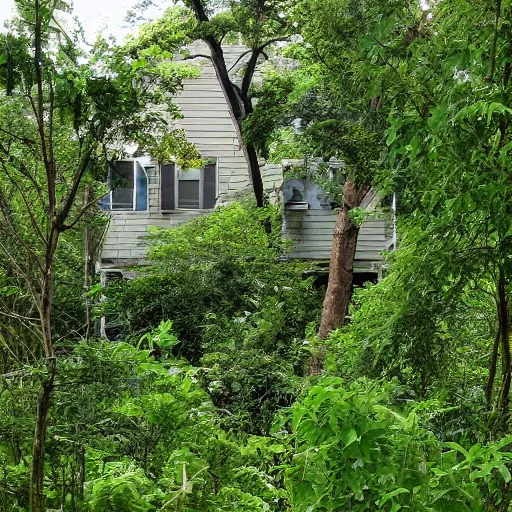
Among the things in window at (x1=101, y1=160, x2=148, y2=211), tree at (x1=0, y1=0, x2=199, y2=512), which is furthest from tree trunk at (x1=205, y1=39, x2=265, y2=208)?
tree at (x1=0, y1=0, x2=199, y2=512)

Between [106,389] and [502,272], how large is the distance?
1517 millimetres

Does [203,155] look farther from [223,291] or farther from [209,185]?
[223,291]

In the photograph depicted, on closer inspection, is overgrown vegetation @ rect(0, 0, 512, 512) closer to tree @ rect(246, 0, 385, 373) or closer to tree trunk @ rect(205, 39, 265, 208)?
tree @ rect(246, 0, 385, 373)

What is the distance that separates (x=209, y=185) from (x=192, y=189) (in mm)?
271

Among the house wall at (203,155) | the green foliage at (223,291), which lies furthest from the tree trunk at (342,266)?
the house wall at (203,155)

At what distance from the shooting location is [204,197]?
12.0 m

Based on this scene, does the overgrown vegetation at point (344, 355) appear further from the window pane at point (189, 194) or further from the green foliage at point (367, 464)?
the window pane at point (189, 194)

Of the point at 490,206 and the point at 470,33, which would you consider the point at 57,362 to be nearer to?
the point at 490,206

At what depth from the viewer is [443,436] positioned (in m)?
3.15

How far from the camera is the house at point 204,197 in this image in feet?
39.1

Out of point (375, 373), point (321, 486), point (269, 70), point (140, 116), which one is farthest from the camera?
point (269, 70)

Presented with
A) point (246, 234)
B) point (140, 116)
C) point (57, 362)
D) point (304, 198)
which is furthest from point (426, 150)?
point (304, 198)

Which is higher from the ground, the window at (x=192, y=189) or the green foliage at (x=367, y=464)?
the window at (x=192, y=189)

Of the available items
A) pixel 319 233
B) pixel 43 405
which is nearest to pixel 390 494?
pixel 43 405
